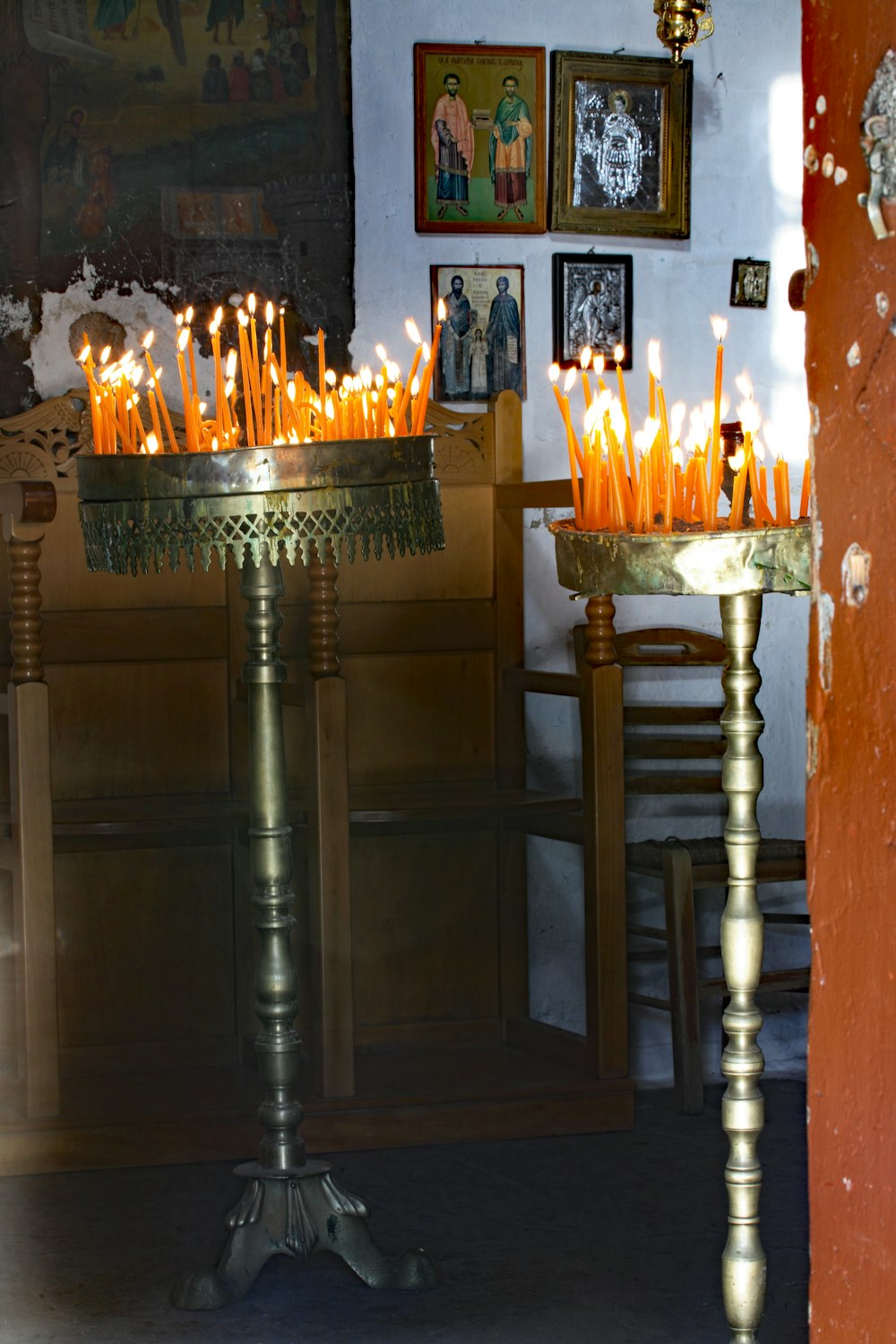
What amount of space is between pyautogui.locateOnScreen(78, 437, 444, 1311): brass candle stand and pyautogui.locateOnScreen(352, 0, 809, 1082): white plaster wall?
1751 millimetres

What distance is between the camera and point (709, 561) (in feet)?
6.26

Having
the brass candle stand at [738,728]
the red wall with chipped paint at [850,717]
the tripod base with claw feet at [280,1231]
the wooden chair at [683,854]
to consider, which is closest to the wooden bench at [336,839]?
the wooden chair at [683,854]

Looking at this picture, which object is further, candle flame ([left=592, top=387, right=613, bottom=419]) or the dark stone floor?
the dark stone floor

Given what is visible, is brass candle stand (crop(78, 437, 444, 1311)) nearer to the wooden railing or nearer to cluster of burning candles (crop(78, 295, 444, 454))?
cluster of burning candles (crop(78, 295, 444, 454))

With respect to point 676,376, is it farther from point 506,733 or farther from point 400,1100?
point 400,1100

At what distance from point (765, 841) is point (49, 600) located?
2026 mm

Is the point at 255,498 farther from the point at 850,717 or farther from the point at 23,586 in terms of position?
the point at 850,717

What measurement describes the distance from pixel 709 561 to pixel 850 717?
0.62 m

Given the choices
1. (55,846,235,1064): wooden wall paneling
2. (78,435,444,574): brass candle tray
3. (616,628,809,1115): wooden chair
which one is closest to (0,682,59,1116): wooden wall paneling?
(55,846,235,1064): wooden wall paneling

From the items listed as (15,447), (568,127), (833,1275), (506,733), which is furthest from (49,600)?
(833,1275)

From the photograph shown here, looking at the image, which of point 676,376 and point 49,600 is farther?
point 676,376

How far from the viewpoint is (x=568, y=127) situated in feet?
15.5

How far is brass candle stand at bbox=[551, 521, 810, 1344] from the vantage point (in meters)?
1.91

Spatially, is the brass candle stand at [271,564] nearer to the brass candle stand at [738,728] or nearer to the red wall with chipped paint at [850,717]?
the brass candle stand at [738,728]
